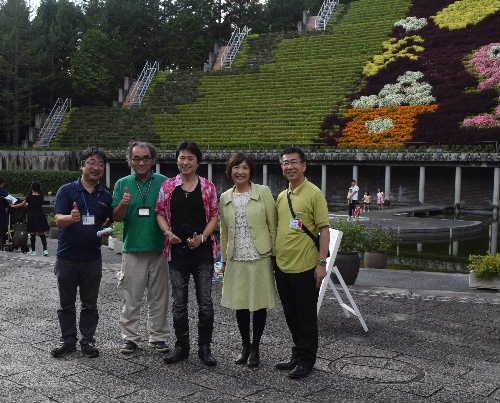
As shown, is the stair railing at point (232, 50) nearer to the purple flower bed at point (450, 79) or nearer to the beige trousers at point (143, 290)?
the purple flower bed at point (450, 79)

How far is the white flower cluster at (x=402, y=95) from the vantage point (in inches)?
1551

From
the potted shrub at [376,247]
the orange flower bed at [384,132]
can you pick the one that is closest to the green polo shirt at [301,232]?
the potted shrub at [376,247]

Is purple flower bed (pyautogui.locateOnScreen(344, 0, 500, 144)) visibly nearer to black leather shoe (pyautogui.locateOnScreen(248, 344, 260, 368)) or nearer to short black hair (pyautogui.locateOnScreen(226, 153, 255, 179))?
short black hair (pyautogui.locateOnScreen(226, 153, 255, 179))

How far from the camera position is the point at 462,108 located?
3653 centimetres

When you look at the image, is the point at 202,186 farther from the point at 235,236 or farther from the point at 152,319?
the point at 152,319

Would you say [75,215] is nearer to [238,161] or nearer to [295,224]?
[238,161]

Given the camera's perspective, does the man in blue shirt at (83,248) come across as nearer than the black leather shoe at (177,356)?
No

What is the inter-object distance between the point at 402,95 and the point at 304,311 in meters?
36.9

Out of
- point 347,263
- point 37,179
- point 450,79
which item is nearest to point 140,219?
point 347,263

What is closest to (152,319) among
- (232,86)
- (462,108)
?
(462,108)

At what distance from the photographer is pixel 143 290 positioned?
6348 mm

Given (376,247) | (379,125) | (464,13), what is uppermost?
(464,13)

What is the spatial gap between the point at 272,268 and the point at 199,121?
3896 cm

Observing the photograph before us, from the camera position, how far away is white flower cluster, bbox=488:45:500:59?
41.3 meters
